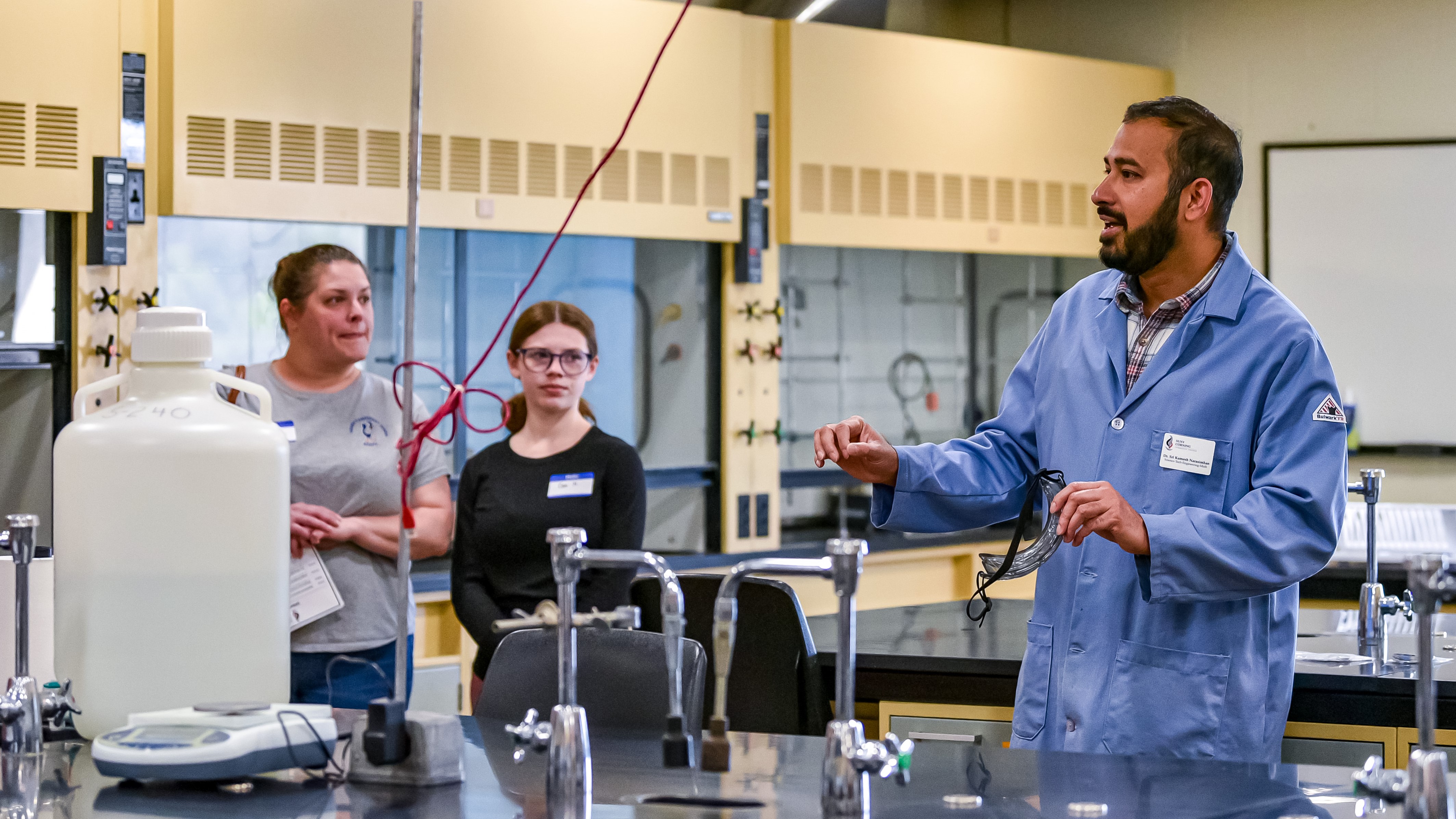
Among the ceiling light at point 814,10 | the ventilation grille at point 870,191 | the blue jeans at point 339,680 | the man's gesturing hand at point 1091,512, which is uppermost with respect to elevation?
the ceiling light at point 814,10

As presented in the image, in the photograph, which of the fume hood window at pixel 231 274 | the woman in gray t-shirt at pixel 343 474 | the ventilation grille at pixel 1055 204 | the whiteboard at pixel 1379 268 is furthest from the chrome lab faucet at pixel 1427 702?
the whiteboard at pixel 1379 268

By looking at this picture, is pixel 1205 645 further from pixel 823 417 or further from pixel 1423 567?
pixel 823 417

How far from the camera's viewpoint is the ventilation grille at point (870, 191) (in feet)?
16.2

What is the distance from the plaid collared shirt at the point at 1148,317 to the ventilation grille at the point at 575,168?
2.57 meters

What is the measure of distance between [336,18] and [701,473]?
1.83 m

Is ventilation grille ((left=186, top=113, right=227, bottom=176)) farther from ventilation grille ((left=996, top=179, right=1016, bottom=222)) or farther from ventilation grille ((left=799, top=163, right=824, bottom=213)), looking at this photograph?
ventilation grille ((left=996, top=179, right=1016, bottom=222))

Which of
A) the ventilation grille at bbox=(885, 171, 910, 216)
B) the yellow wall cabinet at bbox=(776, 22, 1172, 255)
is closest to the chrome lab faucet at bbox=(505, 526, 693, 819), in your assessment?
the yellow wall cabinet at bbox=(776, 22, 1172, 255)

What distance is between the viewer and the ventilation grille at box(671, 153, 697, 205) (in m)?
4.55

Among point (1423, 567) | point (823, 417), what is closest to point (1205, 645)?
point (1423, 567)

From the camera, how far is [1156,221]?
6.30ft

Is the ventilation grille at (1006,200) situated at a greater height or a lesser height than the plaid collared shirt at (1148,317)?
greater

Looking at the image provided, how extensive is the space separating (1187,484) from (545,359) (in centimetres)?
142

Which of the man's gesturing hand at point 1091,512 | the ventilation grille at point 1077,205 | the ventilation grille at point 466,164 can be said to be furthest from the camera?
the ventilation grille at point 1077,205

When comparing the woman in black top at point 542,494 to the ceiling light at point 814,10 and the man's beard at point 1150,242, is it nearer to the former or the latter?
the man's beard at point 1150,242
